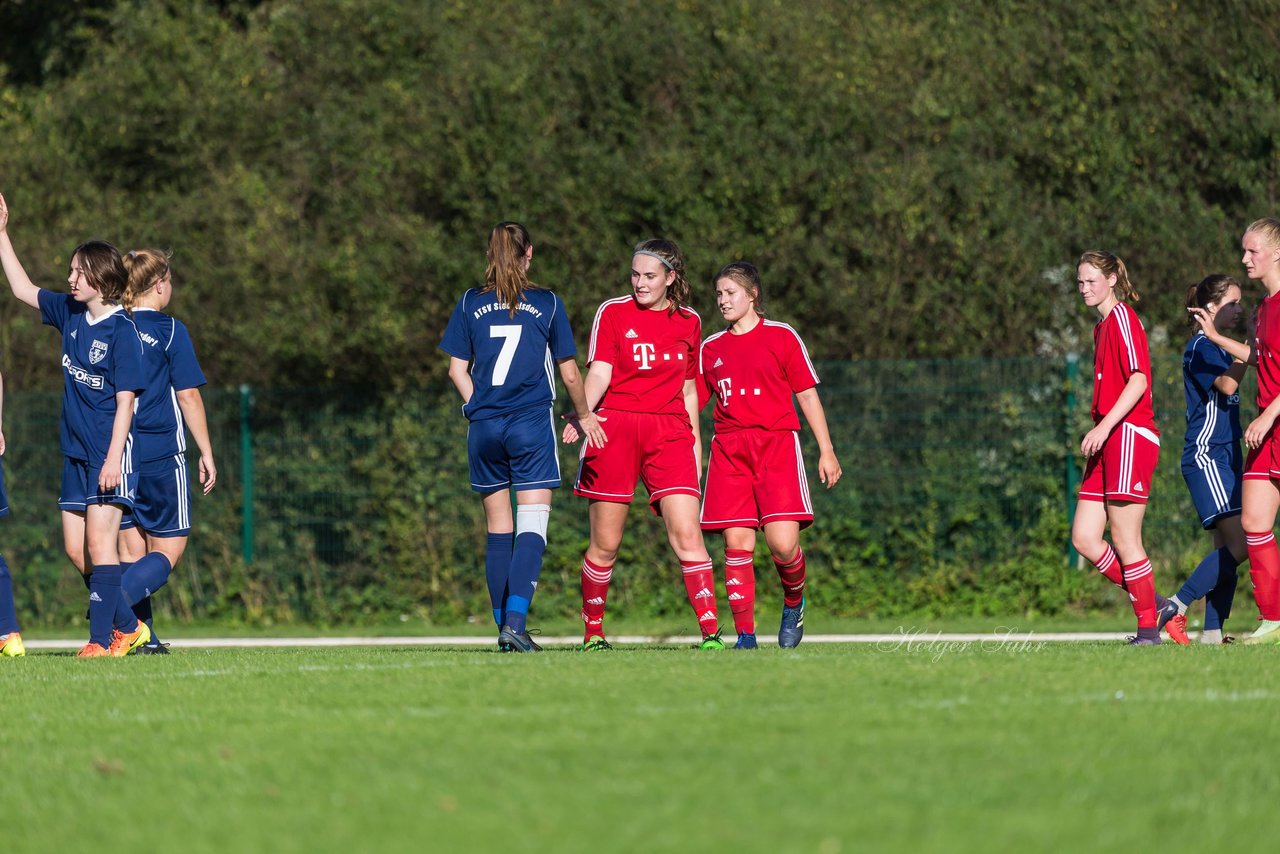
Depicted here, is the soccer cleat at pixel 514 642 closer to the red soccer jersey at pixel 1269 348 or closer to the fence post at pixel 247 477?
the red soccer jersey at pixel 1269 348

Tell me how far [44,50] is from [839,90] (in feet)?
36.4

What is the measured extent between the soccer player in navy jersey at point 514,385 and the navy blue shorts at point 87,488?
6.11 feet

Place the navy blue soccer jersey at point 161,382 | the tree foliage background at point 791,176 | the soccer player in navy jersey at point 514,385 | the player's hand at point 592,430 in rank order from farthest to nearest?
the tree foliage background at point 791,176
the navy blue soccer jersey at point 161,382
the soccer player in navy jersey at point 514,385
the player's hand at point 592,430

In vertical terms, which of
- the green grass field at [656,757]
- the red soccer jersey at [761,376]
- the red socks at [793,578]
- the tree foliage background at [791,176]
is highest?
the tree foliage background at [791,176]

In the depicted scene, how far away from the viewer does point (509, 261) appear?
894cm

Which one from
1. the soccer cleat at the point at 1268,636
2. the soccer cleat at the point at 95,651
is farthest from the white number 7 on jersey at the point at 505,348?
the soccer cleat at the point at 1268,636

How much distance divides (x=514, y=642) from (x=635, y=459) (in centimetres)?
122

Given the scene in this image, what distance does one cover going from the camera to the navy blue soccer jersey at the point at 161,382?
368 inches

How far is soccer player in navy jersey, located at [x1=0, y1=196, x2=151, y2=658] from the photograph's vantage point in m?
8.90

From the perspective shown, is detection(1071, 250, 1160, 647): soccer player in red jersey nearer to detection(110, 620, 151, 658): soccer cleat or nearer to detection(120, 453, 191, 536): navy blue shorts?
detection(120, 453, 191, 536): navy blue shorts

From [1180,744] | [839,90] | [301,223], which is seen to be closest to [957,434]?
[839,90]

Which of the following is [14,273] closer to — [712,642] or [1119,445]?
[712,642]

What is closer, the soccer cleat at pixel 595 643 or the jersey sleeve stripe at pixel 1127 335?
the jersey sleeve stripe at pixel 1127 335

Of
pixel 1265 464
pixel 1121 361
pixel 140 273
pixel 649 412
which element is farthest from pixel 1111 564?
pixel 140 273
